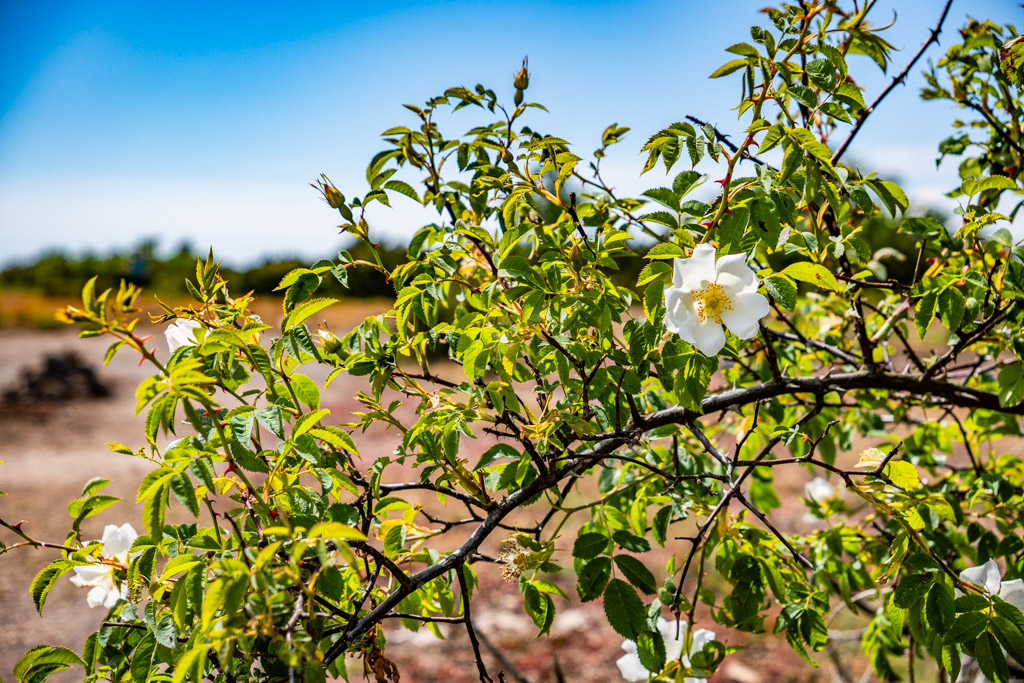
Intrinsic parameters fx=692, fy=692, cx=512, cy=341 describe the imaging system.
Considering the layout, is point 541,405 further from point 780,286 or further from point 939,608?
point 939,608

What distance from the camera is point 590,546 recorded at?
1.15 meters

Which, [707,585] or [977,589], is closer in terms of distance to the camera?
[977,589]

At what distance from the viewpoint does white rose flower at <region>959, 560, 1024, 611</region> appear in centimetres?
107

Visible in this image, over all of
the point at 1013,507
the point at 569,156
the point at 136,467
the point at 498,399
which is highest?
the point at 136,467

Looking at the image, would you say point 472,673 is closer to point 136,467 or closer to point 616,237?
point 616,237

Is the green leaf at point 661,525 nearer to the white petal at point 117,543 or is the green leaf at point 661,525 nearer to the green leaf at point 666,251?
the green leaf at point 666,251

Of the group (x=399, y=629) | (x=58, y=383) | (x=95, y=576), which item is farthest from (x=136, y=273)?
(x=95, y=576)

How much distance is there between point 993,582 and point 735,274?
660mm

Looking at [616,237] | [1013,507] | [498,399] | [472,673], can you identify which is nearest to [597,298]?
[616,237]

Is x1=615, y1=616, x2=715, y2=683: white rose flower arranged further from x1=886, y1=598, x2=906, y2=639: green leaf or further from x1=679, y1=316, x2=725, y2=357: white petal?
x1=679, y1=316, x2=725, y2=357: white petal

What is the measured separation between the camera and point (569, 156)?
99 cm

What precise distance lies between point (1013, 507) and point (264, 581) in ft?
4.66

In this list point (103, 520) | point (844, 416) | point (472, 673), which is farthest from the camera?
point (103, 520)

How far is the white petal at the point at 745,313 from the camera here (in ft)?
3.09
